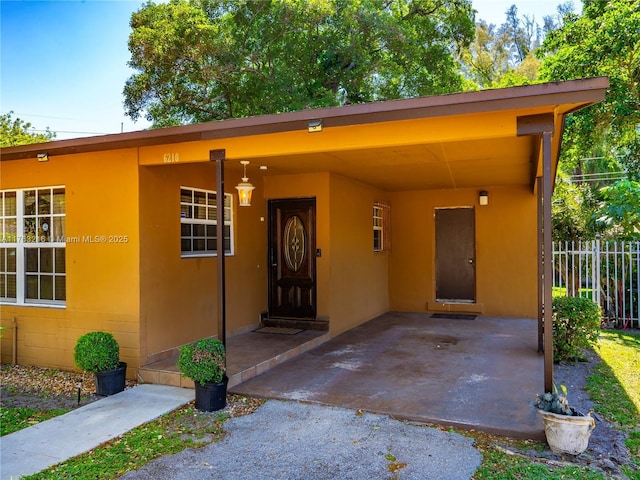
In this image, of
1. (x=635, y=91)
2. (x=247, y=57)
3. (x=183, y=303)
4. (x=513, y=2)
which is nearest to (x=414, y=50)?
(x=247, y=57)

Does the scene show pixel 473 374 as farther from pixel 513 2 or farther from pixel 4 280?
pixel 513 2

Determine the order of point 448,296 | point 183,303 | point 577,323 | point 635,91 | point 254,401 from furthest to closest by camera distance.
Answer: point 448,296 < point 635,91 < point 183,303 < point 577,323 < point 254,401

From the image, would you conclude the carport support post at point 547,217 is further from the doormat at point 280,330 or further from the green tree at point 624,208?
the green tree at point 624,208

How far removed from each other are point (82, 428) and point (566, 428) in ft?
12.6

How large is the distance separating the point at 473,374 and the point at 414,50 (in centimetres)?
1008

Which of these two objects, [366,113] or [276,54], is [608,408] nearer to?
[366,113]

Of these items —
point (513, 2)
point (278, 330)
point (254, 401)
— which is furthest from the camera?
point (513, 2)

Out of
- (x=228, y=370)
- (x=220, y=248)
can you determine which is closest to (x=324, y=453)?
(x=228, y=370)

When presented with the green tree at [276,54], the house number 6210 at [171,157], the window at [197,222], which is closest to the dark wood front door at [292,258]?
the window at [197,222]

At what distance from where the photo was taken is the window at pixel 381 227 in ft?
31.0

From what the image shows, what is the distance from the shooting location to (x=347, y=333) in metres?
7.70

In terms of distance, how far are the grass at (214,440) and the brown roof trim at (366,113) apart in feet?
8.47

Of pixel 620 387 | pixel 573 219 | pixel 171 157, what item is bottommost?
pixel 620 387

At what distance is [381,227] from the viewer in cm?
976
